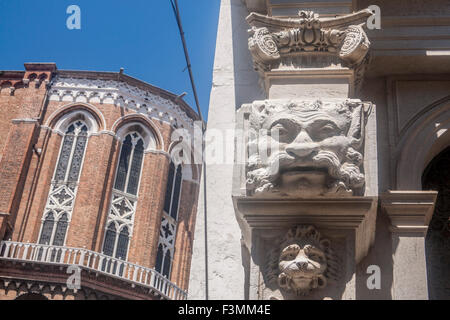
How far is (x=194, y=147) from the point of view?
39688 millimetres

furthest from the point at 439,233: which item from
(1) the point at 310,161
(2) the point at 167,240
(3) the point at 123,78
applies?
(3) the point at 123,78

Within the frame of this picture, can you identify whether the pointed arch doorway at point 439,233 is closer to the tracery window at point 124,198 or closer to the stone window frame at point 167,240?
the tracery window at point 124,198

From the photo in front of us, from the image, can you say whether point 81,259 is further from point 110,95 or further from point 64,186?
point 110,95

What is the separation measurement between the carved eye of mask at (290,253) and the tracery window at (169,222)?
31.3 m

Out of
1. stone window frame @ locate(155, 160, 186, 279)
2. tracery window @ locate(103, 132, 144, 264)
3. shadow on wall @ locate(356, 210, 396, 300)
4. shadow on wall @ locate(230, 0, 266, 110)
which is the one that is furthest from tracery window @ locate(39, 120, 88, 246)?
shadow on wall @ locate(356, 210, 396, 300)

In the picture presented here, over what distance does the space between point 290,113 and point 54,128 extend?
32.5m

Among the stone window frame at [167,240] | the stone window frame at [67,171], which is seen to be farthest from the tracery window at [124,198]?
the stone window frame at [167,240]

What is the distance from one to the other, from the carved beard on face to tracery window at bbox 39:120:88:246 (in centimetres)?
2979

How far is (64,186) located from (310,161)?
3120cm

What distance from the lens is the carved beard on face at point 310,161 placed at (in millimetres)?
2951

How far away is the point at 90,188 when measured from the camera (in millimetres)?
32094

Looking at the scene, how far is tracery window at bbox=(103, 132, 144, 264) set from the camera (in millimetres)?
32094
